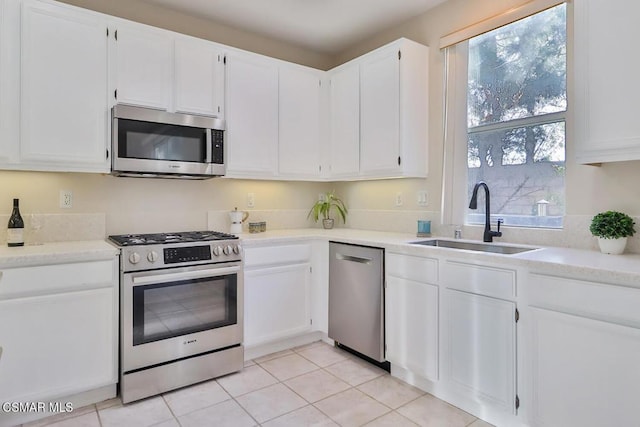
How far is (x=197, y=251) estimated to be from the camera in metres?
2.40

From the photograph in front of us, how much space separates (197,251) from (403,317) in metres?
1.40

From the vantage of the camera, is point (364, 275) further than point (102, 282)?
Yes

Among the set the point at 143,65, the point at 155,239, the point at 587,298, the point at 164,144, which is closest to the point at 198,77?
the point at 143,65

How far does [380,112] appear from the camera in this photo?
9.58 feet

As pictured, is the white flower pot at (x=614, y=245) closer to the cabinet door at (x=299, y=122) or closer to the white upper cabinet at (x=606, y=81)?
the white upper cabinet at (x=606, y=81)

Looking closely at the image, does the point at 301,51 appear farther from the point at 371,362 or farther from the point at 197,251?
the point at 371,362

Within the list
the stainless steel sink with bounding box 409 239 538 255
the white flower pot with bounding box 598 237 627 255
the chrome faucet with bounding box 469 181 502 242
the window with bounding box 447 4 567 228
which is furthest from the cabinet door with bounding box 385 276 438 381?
the white flower pot with bounding box 598 237 627 255

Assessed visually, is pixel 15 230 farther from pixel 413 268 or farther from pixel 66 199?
pixel 413 268

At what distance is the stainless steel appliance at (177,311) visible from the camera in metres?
2.18

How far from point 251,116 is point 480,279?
6.89 feet

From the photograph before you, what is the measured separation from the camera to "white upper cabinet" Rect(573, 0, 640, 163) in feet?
5.59

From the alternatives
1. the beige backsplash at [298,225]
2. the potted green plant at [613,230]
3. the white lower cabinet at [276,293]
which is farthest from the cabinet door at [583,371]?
the white lower cabinet at [276,293]

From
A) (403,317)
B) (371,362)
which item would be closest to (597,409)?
(403,317)

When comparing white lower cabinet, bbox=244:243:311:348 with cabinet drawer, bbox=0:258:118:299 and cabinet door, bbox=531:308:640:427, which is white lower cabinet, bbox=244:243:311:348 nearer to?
cabinet drawer, bbox=0:258:118:299
